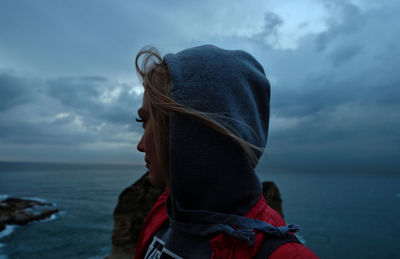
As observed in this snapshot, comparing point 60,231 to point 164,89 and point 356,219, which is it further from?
point 356,219

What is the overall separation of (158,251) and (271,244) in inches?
31.0

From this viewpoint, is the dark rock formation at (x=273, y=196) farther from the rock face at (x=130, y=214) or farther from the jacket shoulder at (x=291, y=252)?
the jacket shoulder at (x=291, y=252)

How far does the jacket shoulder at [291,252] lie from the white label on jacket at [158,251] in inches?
23.0

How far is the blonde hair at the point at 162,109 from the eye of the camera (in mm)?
1120

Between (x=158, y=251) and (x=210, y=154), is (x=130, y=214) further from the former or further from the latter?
(x=210, y=154)

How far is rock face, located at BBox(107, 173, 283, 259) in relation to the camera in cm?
1030

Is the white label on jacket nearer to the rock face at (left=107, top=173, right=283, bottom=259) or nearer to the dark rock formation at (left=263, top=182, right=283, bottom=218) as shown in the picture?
the rock face at (left=107, top=173, right=283, bottom=259)

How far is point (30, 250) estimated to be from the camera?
98.8ft

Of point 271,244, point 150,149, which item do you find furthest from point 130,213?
point 271,244

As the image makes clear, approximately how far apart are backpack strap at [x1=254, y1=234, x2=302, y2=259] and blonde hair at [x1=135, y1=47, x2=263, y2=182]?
1.27 ft

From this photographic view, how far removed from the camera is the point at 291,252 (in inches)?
37.1

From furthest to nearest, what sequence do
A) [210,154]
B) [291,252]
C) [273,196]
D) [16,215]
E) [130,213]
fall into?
[16,215]
[273,196]
[130,213]
[210,154]
[291,252]

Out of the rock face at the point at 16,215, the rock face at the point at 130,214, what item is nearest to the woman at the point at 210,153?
the rock face at the point at 130,214

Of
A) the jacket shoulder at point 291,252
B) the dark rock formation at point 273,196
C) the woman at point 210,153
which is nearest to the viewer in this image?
the jacket shoulder at point 291,252
